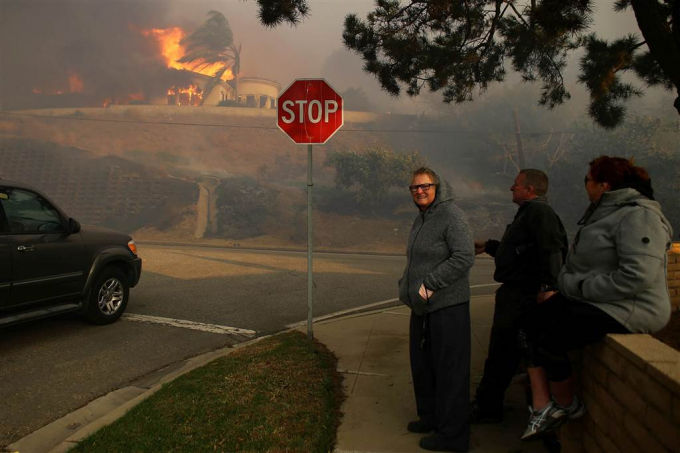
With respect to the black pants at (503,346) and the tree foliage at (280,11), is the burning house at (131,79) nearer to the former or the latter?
the tree foliage at (280,11)

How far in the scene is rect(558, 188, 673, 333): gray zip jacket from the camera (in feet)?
7.69

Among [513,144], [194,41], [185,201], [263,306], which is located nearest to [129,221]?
[185,201]

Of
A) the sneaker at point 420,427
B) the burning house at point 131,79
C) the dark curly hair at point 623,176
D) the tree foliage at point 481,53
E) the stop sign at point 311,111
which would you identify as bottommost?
the sneaker at point 420,427

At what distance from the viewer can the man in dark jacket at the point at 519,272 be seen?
136 inches

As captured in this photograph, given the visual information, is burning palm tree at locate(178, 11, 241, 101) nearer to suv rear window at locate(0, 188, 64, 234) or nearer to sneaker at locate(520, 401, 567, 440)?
suv rear window at locate(0, 188, 64, 234)

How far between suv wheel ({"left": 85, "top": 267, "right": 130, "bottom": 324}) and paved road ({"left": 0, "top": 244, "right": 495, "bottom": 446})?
6.1 inches

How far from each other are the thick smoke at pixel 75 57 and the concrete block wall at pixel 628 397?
8059cm

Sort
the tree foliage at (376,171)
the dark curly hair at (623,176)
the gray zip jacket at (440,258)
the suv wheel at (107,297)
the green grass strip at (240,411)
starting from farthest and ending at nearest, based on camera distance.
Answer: the tree foliage at (376,171)
the suv wheel at (107,297)
the green grass strip at (240,411)
the gray zip jacket at (440,258)
the dark curly hair at (623,176)

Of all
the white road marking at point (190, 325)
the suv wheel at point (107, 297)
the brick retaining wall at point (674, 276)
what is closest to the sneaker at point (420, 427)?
the white road marking at point (190, 325)

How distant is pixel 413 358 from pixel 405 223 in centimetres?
2667

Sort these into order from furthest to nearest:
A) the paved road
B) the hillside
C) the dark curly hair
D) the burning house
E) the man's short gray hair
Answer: the burning house, the hillside, the paved road, the man's short gray hair, the dark curly hair

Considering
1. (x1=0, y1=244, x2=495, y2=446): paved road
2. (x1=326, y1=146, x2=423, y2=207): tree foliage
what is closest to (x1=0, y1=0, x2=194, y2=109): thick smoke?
(x1=326, y1=146, x2=423, y2=207): tree foliage

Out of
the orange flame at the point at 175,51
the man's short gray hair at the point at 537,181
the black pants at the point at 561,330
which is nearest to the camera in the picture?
the black pants at the point at 561,330

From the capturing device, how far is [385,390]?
445 centimetres
